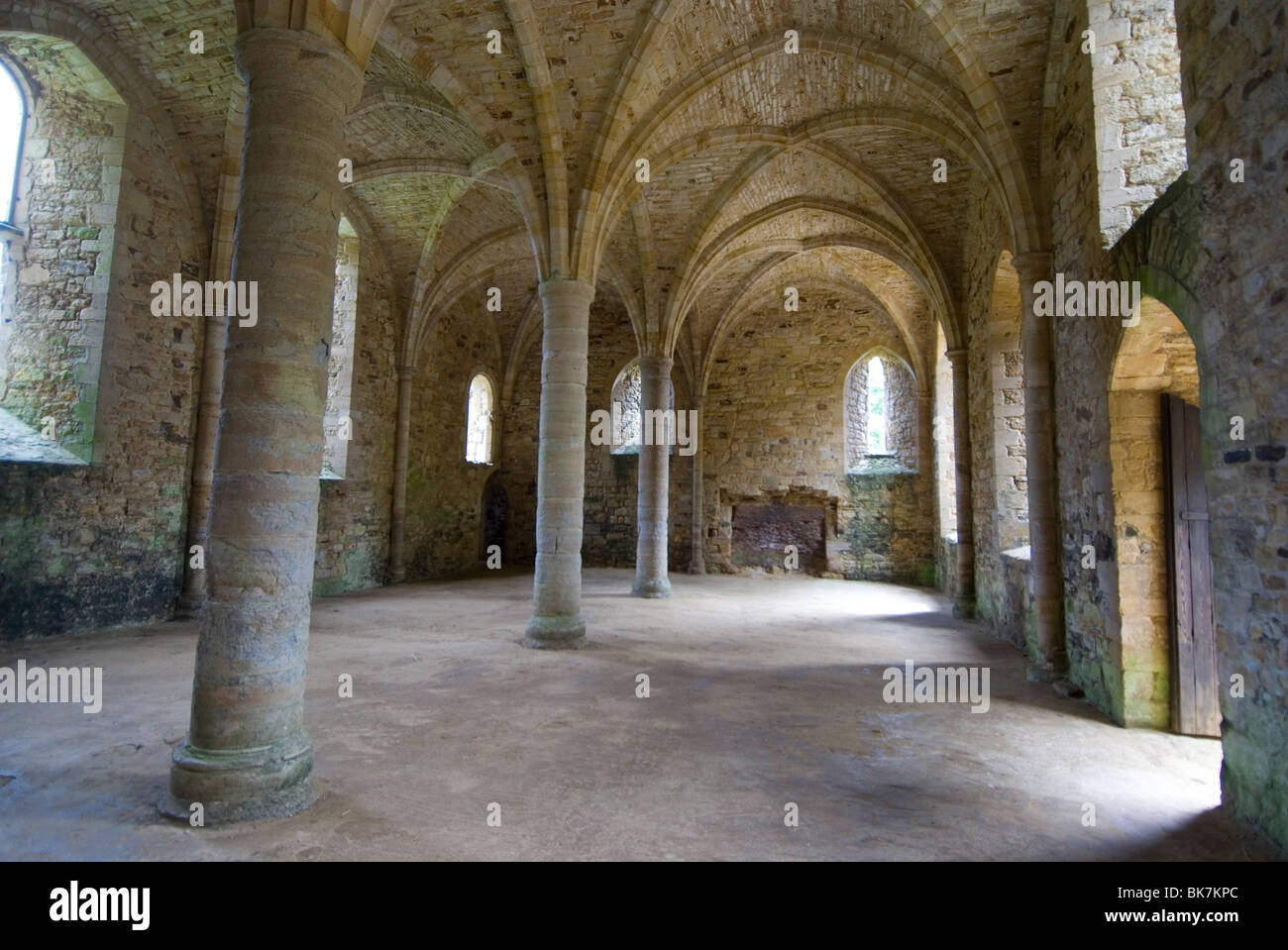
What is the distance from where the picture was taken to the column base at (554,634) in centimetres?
727

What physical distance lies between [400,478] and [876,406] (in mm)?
10752

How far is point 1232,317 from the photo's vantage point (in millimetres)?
3322

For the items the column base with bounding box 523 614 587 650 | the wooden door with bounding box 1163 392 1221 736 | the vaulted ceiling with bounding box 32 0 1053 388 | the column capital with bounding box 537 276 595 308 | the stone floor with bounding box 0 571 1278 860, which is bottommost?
the stone floor with bounding box 0 571 1278 860

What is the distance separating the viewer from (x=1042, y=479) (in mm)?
6305

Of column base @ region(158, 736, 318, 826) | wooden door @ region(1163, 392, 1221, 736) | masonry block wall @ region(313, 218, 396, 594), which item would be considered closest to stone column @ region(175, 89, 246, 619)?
masonry block wall @ region(313, 218, 396, 594)

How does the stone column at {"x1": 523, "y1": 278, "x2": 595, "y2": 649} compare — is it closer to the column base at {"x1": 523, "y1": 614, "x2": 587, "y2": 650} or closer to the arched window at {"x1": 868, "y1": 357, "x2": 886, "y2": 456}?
the column base at {"x1": 523, "y1": 614, "x2": 587, "y2": 650}

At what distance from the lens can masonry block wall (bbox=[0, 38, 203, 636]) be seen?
23.5ft

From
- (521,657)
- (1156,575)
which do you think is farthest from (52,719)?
(1156,575)

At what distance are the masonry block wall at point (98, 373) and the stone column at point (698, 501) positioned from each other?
10.6 m

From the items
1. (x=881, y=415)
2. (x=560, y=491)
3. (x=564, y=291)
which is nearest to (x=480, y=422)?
(x=881, y=415)

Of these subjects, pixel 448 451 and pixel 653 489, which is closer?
pixel 653 489

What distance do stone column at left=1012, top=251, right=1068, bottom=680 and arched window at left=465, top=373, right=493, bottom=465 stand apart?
41.1 feet

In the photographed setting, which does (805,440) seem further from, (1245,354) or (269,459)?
(269,459)
